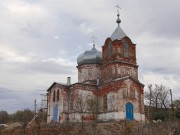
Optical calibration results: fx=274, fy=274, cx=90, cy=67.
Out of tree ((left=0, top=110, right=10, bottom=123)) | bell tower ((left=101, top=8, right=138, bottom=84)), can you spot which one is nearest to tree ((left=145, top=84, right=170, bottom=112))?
bell tower ((left=101, top=8, right=138, bottom=84))

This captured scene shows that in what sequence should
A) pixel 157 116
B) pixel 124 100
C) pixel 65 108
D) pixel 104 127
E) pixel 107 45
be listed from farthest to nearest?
pixel 157 116, pixel 107 45, pixel 65 108, pixel 124 100, pixel 104 127

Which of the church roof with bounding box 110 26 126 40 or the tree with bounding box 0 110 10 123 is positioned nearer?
the church roof with bounding box 110 26 126 40

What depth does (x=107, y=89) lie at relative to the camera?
1737 inches

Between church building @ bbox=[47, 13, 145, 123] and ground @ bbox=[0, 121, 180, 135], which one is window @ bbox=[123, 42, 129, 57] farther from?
ground @ bbox=[0, 121, 180, 135]

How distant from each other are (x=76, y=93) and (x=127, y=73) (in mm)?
9442

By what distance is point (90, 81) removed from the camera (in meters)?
50.6

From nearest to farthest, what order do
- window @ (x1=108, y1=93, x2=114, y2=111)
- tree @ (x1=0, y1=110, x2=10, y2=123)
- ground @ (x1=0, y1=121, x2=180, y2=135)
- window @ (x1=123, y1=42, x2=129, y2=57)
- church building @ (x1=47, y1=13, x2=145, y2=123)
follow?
ground @ (x1=0, y1=121, x2=180, y2=135) → window @ (x1=108, y1=93, x2=114, y2=111) → church building @ (x1=47, y1=13, x2=145, y2=123) → window @ (x1=123, y1=42, x2=129, y2=57) → tree @ (x1=0, y1=110, x2=10, y2=123)

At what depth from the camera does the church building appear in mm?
42375

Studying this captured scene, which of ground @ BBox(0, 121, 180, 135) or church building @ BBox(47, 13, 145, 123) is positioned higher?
church building @ BBox(47, 13, 145, 123)

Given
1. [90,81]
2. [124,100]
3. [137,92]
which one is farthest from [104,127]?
[90,81]

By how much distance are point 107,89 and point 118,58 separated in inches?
231

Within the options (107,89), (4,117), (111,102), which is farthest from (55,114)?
(4,117)

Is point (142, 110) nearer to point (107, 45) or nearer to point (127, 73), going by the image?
point (127, 73)

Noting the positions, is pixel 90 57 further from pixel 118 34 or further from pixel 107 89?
pixel 107 89
